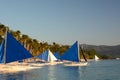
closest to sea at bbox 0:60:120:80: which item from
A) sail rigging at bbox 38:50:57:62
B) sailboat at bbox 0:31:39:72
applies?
sailboat at bbox 0:31:39:72

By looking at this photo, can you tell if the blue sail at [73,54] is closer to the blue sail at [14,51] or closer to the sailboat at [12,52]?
the sailboat at [12,52]

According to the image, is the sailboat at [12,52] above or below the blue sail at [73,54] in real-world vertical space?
below

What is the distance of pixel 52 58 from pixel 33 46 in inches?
1897

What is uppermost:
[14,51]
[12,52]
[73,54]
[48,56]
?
[48,56]

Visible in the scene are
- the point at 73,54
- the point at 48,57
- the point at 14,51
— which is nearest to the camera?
the point at 14,51

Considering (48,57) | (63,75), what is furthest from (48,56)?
(63,75)

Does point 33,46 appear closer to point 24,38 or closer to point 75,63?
point 24,38

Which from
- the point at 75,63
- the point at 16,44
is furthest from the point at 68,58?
the point at 16,44

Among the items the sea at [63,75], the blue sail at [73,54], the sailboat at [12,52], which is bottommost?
the sea at [63,75]

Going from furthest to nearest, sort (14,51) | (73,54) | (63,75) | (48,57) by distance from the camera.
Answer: (48,57) → (73,54) → (63,75) → (14,51)

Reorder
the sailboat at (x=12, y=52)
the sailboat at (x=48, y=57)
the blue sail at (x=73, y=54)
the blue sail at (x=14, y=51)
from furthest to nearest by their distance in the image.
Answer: the sailboat at (x=48, y=57)
the blue sail at (x=73, y=54)
the blue sail at (x=14, y=51)
the sailboat at (x=12, y=52)

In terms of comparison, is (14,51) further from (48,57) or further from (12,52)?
(48,57)

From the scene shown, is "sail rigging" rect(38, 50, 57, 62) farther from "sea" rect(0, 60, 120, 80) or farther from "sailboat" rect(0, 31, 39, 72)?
"sailboat" rect(0, 31, 39, 72)

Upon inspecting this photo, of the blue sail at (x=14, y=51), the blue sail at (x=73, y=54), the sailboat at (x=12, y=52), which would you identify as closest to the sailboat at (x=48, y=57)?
the blue sail at (x=73, y=54)
